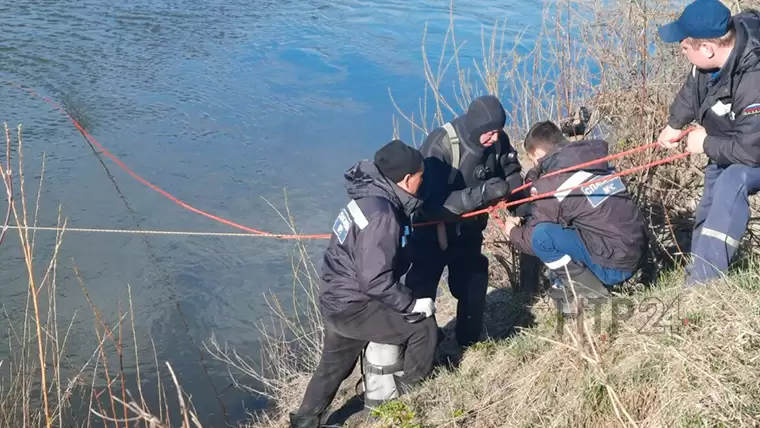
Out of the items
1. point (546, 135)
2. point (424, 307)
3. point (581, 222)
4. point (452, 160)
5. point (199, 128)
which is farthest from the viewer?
point (199, 128)

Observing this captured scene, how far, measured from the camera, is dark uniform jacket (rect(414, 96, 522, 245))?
4.48 m

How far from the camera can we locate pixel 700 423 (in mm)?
3049

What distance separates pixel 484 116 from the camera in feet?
14.6

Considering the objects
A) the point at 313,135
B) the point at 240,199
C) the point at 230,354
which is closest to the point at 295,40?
the point at 313,135

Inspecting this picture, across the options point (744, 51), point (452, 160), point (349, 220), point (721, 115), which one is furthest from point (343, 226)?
point (744, 51)

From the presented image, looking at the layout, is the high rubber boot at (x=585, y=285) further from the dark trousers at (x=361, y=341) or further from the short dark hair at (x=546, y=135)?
the dark trousers at (x=361, y=341)

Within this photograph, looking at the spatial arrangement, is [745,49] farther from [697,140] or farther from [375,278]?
[375,278]

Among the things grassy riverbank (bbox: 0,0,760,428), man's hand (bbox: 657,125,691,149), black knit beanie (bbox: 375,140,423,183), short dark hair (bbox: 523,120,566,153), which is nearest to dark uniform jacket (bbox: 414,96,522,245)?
short dark hair (bbox: 523,120,566,153)

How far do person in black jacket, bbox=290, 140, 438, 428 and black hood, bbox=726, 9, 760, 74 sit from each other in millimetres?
1672

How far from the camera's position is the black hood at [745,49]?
12.4 feet

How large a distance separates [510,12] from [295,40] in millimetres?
3965

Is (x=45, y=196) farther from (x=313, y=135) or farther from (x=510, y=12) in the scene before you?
(x=510, y=12)

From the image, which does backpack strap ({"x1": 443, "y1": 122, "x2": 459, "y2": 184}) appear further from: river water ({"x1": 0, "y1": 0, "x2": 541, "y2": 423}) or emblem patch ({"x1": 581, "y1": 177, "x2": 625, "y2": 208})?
river water ({"x1": 0, "y1": 0, "x2": 541, "y2": 423})

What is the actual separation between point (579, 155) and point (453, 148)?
0.74 metres
